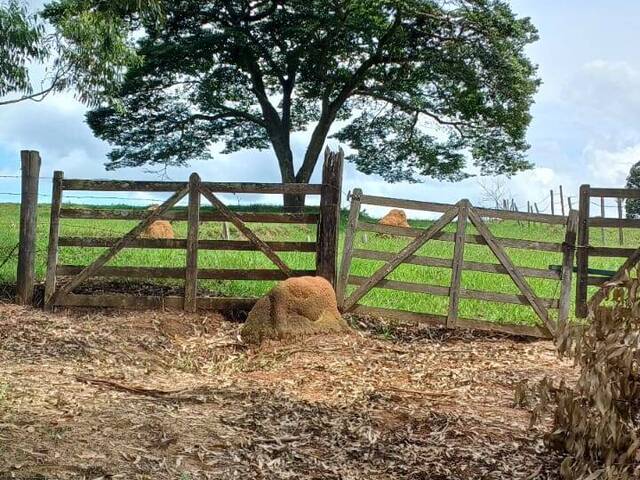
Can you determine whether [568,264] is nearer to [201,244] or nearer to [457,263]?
[457,263]

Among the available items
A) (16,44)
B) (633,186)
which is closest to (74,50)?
(16,44)

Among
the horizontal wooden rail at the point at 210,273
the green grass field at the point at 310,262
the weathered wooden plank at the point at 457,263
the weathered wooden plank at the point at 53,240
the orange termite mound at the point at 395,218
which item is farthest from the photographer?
the orange termite mound at the point at 395,218

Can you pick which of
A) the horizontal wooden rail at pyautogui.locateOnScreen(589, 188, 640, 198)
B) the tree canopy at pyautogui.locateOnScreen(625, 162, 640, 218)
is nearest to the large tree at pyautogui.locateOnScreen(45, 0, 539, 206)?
the tree canopy at pyautogui.locateOnScreen(625, 162, 640, 218)

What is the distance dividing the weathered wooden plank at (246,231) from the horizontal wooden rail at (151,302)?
0.60m

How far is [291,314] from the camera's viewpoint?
335 inches

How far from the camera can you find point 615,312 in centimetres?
455

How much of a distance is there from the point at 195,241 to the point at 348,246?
6.83ft

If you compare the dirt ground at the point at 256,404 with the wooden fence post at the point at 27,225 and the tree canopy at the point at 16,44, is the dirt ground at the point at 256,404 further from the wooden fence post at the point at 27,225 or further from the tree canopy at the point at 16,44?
the tree canopy at the point at 16,44

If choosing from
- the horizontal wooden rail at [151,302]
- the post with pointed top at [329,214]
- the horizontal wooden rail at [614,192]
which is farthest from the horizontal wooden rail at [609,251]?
the horizontal wooden rail at [151,302]

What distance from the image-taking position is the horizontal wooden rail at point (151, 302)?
9664 millimetres

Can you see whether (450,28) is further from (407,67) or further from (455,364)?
(455,364)

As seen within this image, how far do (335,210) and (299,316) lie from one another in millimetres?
1668

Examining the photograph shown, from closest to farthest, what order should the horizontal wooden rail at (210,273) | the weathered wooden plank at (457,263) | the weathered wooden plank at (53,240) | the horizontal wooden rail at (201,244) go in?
the weathered wooden plank at (457,263), the horizontal wooden rail at (201,244), the horizontal wooden rail at (210,273), the weathered wooden plank at (53,240)

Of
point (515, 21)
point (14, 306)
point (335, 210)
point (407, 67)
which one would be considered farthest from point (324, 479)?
point (407, 67)
